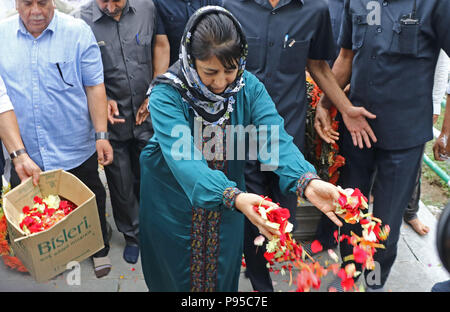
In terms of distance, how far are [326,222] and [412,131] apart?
1129mm

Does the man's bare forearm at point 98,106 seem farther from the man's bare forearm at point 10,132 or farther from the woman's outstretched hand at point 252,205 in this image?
the woman's outstretched hand at point 252,205

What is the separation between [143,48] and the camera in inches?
135

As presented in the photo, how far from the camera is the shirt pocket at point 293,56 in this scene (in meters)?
2.93

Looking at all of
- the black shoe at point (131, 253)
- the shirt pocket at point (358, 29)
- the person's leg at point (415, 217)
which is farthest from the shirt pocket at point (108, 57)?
the person's leg at point (415, 217)

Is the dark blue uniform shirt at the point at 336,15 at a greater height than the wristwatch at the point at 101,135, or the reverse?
the dark blue uniform shirt at the point at 336,15

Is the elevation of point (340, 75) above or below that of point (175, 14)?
below

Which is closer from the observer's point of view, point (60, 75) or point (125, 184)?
point (60, 75)

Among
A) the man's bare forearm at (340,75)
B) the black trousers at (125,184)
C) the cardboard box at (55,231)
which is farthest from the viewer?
the black trousers at (125,184)

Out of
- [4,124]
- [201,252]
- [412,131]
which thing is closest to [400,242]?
[412,131]

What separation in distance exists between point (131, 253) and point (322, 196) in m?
2.16

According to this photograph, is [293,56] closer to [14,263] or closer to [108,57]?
[108,57]

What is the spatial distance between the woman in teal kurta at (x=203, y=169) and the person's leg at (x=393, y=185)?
1.00 metres

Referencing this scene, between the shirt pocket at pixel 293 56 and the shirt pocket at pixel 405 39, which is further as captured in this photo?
the shirt pocket at pixel 293 56

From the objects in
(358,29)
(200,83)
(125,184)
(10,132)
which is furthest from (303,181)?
(125,184)
